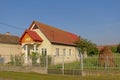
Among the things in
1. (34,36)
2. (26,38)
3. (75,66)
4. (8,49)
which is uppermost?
(34,36)

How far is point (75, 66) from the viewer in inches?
969

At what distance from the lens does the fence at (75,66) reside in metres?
21.3

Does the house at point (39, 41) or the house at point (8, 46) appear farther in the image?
the house at point (8, 46)

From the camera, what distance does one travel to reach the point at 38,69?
1004 inches

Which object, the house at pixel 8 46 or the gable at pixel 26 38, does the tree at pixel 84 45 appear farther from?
the gable at pixel 26 38

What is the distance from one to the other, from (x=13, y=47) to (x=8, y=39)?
1.51 metres

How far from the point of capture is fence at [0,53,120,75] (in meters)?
21.3

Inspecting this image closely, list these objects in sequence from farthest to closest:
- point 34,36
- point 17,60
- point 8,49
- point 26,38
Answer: point 8,49, point 26,38, point 34,36, point 17,60

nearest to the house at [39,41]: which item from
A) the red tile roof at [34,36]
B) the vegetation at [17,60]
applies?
the red tile roof at [34,36]

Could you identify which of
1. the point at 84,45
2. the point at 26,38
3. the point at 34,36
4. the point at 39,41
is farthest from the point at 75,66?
the point at 84,45

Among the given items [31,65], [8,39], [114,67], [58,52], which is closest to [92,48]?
[58,52]

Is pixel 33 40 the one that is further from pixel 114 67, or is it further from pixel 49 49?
pixel 114 67

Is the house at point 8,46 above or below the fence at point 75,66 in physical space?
above

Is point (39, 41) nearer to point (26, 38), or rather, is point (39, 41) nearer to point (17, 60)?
point (26, 38)
